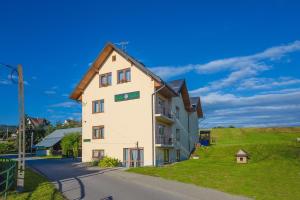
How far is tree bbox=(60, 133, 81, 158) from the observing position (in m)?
48.0

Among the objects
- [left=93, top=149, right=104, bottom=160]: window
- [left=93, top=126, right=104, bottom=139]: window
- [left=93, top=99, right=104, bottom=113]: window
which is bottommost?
[left=93, top=149, right=104, bottom=160]: window

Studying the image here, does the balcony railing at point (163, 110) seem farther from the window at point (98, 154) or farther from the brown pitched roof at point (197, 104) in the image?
the brown pitched roof at point (197, 104)

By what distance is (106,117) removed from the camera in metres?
33.3

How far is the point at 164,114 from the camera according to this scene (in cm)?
3338

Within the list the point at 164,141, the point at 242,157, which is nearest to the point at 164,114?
the point at 164,141

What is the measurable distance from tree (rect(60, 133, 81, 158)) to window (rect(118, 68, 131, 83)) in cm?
1821

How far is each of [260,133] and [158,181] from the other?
177 ft

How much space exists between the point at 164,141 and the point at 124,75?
7.93m

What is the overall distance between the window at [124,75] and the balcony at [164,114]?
4220mm

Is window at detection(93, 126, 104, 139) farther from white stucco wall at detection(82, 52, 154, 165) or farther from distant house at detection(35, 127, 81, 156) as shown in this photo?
distant house at detection(35, 127, 81, 156)

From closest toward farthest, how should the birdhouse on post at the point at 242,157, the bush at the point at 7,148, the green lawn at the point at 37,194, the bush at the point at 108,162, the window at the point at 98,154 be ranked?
the green lawn at the point at 37,194 < the birdhouse on post at the point at 242,157 < the bush at the point at 108,162 < the window at the point at 98,154 < the bush at the point at 7,148

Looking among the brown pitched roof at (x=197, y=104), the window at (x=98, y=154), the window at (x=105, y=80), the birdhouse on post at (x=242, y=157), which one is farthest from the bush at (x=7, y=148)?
the birdhouse on post at (x=242, y=157)

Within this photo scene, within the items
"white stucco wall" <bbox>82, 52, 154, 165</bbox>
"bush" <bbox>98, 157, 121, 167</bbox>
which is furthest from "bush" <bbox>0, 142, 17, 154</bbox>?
"bush" <bbox>98, 157, 121, 167</bbox>

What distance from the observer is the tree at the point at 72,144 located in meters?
48.0
